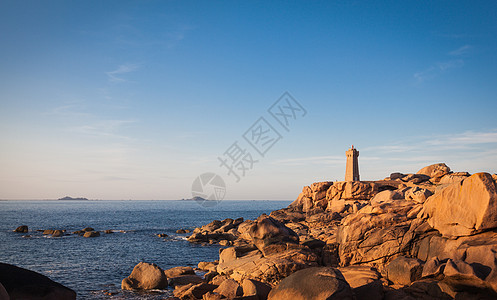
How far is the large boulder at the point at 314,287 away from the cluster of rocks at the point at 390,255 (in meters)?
0.04

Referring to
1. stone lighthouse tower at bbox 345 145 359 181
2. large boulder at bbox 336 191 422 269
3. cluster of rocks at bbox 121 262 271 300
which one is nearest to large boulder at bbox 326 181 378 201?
stone lighthouse tower at bbox 345 145 359 181

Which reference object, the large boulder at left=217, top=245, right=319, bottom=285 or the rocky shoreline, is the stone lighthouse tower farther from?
the large boulder at left=217, top=245, right=319, bottom=285

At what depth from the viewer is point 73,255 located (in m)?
42.3

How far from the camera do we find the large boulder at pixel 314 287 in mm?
12242

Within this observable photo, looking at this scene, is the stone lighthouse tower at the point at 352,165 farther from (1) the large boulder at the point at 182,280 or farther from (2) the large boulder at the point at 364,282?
(2) the large boulder at the point at 364,282

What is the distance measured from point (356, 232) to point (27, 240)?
185 ft

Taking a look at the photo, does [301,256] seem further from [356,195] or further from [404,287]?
[356,195]

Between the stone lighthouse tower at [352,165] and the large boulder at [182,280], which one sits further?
the stone lighthouse tower at [352,165]

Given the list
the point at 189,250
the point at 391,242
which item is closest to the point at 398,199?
the point at 391,242

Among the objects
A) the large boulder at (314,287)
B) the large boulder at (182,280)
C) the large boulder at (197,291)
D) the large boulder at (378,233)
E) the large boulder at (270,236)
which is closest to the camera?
the large boulder at (314,287)

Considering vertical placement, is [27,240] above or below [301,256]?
below

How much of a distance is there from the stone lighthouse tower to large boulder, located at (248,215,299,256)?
A: 172 ft

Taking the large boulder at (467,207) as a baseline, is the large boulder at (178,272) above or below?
below

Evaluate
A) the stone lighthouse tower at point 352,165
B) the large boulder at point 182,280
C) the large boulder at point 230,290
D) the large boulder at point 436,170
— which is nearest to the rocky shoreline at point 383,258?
the large boulder at point 230,290
